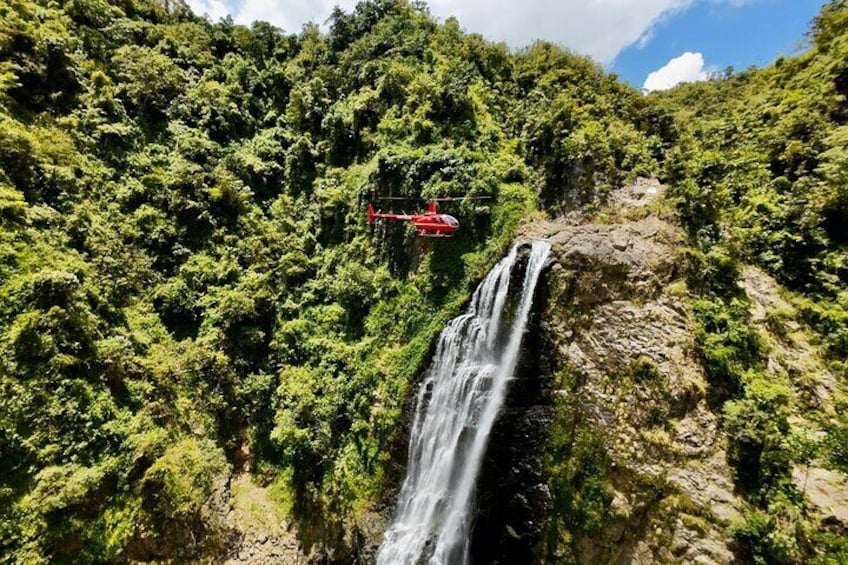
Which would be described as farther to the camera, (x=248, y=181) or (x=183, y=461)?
(x=248, y=181)

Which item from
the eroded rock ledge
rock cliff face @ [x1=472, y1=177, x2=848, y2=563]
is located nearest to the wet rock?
rock cliff face @ [x1=472, y1=177, x2=848, y2=563]

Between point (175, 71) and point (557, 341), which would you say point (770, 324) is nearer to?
point (557, 341)

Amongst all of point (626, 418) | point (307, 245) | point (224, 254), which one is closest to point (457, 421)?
point (626, 418)

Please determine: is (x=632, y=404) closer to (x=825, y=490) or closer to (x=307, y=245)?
(x=825, y=490)

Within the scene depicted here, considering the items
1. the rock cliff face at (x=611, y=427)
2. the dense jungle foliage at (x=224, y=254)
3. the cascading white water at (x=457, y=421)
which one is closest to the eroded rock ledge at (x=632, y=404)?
the rock cliff face at (x=611, y=427)

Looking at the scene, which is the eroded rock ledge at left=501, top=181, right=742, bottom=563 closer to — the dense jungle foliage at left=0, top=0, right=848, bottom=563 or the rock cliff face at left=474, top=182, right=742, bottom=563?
the rock cliff face at left=474, top=182, right=742, bottom=563

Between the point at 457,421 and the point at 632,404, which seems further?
the point at 457,421

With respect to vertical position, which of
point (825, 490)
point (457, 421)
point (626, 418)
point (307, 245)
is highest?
point (307, 245)

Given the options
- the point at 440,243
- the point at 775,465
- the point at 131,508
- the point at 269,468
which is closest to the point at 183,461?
the point at 131,508
